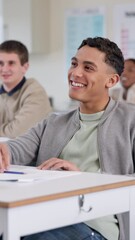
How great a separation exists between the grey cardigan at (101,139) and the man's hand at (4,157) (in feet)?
0.32

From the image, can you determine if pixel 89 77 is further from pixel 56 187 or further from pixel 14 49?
pixel 14 49

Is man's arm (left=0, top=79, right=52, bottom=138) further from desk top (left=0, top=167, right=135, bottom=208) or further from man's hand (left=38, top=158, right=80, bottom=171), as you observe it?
desk top (left=0, top=167, right=135, bottom=208)

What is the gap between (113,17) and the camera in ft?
19.9

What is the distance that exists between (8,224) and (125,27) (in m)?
4.69

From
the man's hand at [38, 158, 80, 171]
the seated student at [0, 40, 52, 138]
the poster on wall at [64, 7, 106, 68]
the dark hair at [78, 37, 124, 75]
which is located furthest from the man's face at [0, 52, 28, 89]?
the poster on wall at [64, 7, 106, 68]

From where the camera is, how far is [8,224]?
1549mm

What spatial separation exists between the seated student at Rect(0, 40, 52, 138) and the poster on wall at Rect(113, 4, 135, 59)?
87.4 inches

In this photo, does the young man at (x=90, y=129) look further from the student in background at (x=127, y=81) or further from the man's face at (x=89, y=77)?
the student in background at (x=127, y=81)

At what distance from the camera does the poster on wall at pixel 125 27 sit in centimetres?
599

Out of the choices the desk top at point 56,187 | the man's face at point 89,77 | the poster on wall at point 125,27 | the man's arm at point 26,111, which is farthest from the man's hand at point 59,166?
the poster on wall at point 125,27

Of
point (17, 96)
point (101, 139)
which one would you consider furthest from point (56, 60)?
point (101, 139)

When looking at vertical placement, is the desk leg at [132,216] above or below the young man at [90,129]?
below

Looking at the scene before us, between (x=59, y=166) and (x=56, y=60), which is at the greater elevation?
(x=59, y=166)

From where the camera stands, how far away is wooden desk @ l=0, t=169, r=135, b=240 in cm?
156
